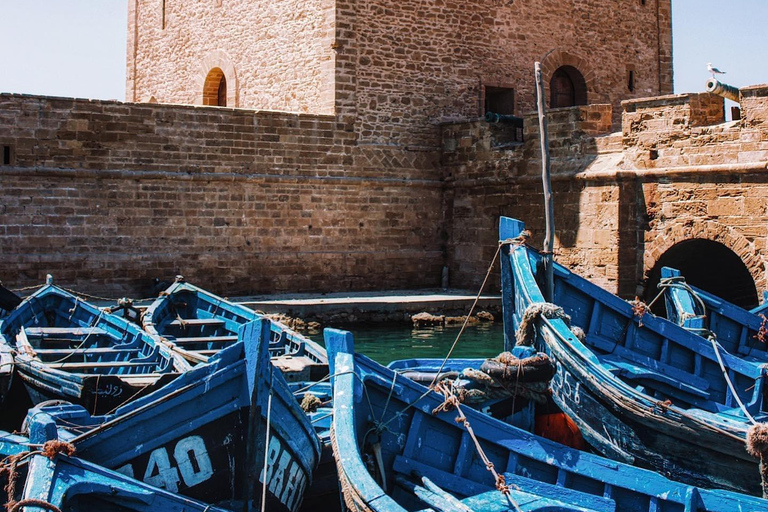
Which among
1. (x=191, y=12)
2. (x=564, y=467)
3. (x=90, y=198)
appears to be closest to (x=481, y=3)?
(x=191, y=12)

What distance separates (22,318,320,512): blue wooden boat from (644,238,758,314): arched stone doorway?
32.8 ft

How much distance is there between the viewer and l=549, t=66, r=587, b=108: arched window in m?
19.9

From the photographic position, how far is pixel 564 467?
244 inches

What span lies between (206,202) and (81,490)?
1087cm

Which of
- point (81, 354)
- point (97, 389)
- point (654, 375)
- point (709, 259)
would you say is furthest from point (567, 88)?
point (97, 389)

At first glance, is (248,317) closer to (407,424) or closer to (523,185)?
(407,424)

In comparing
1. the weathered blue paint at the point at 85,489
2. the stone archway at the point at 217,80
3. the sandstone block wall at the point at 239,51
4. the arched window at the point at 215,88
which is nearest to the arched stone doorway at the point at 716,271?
the sandstone block wall at the point at 239,51

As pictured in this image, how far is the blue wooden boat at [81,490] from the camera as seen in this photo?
14.8 feet

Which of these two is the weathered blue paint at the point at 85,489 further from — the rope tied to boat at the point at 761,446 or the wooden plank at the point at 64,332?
the wooden plank at the point at 64,332

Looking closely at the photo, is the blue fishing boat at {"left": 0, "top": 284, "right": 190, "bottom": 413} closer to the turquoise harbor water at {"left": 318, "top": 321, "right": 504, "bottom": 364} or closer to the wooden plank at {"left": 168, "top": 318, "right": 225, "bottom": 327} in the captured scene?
the wooden plank at {"left": 168, "top": 318, "right": 225, "bottom": 327}

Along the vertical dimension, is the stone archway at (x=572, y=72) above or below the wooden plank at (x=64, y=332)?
above

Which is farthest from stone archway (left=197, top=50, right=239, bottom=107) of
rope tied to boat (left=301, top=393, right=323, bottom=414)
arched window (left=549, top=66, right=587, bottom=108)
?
rope tied to boat (left=301, top=393, right=323, bottom=414)

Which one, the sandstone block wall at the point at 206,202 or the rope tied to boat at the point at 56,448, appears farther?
the sandstone block wall at the point at 206,202

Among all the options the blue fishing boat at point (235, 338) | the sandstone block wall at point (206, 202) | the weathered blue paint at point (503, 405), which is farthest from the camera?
the sandstone block wall at point (206, 202)
